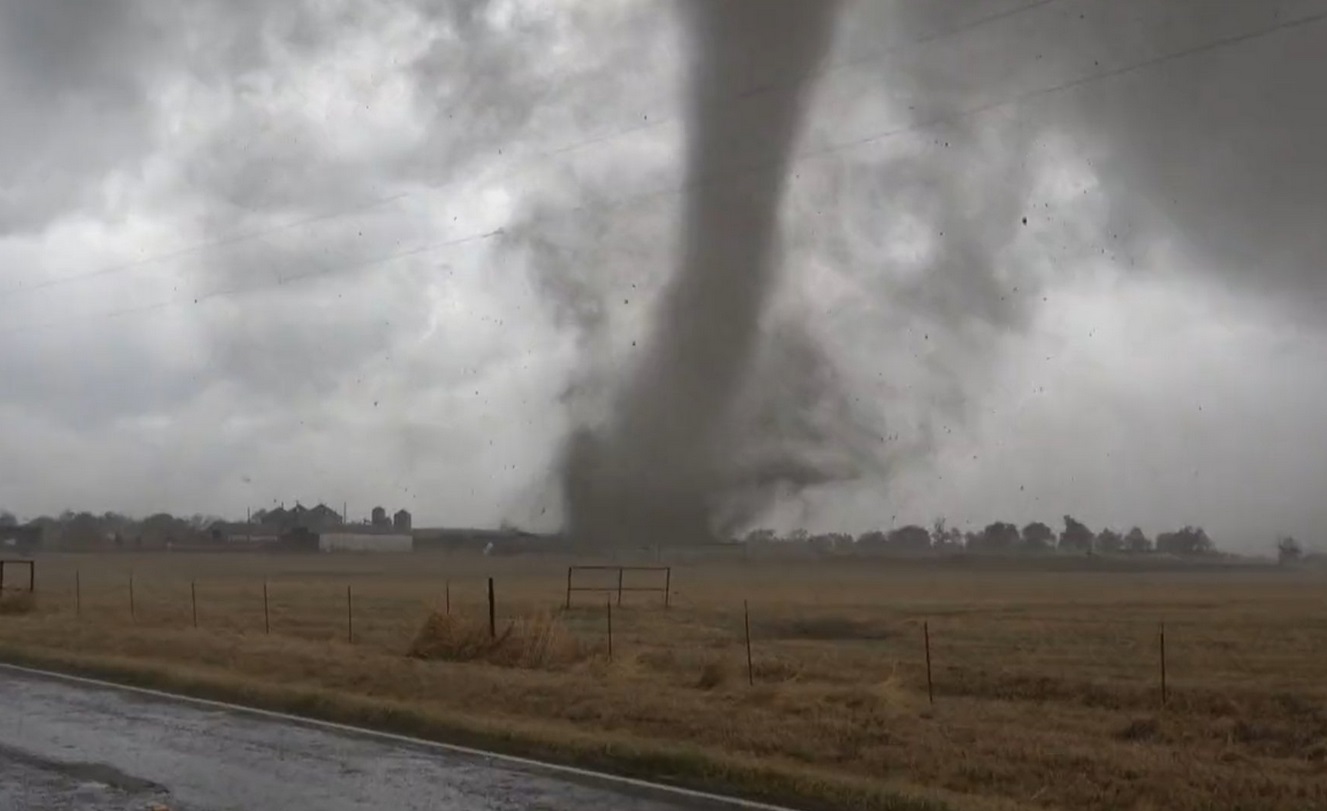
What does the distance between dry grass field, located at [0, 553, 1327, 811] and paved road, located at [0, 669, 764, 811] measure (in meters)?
1.12

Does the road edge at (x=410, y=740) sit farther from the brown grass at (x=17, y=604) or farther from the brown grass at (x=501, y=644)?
the brown grass at (x=17, y=604)

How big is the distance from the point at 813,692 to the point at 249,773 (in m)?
9.08

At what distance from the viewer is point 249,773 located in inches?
454

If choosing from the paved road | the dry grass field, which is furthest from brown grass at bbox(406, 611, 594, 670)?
the paved road

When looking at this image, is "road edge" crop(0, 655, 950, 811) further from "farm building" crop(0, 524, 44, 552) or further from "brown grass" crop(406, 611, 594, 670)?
"farm building" crop(0, 524, 44, 552)

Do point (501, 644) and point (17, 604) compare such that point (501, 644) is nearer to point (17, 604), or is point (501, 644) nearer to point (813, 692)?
point (813, 692)

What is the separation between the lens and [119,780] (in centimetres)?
1116

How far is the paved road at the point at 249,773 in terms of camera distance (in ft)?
34.0

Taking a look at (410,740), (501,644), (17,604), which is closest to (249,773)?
(410,740)

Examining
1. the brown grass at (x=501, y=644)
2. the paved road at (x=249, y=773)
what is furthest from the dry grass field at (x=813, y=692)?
the paved road at (x=249, y=773)

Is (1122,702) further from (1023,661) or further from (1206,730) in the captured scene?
(1023,661)

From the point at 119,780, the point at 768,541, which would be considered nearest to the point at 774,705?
the point at 119,780

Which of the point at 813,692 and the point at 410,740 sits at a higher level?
the point at 410,740

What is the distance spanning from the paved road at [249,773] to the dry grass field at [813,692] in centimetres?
112
